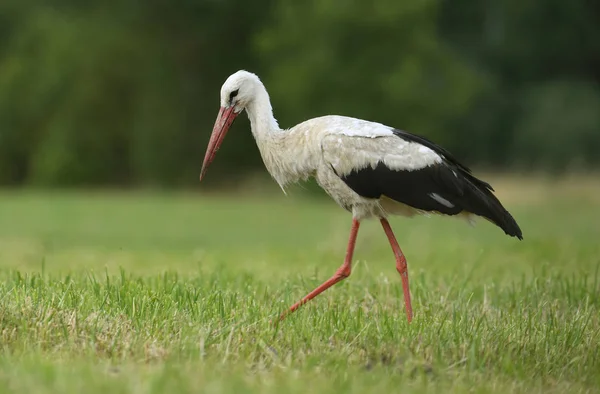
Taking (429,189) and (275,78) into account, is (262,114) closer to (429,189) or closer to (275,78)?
(429,189)

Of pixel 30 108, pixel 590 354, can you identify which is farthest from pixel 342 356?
pixel 30 108

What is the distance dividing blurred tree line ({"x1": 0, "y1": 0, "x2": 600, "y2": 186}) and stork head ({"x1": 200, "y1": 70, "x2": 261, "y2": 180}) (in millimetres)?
31000

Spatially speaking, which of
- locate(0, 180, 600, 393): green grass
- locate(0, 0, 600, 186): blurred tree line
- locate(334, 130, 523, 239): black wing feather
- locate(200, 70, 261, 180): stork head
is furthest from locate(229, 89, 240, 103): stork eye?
locate(0, 0, 600, 186): blurred tree line

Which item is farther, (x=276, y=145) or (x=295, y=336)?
(x=276, y=145)

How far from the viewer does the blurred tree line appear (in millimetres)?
38750

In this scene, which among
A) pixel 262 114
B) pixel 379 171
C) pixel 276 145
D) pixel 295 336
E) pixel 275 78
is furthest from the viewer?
pixel 275 78

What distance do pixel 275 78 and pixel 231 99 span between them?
33.0m

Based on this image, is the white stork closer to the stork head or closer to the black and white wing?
the black and white wing

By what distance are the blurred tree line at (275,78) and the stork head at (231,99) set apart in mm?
31000

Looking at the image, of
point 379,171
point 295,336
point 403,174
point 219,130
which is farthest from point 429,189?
point 295,336

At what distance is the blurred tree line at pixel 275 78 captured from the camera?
3875 cm

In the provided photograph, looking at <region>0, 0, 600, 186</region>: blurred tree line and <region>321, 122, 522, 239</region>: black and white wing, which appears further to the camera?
<region>0, 0, 600, 186</region>: blurred tree line

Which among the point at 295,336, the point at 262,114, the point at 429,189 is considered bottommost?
the point at 295,336

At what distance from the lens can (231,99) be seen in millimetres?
7344
